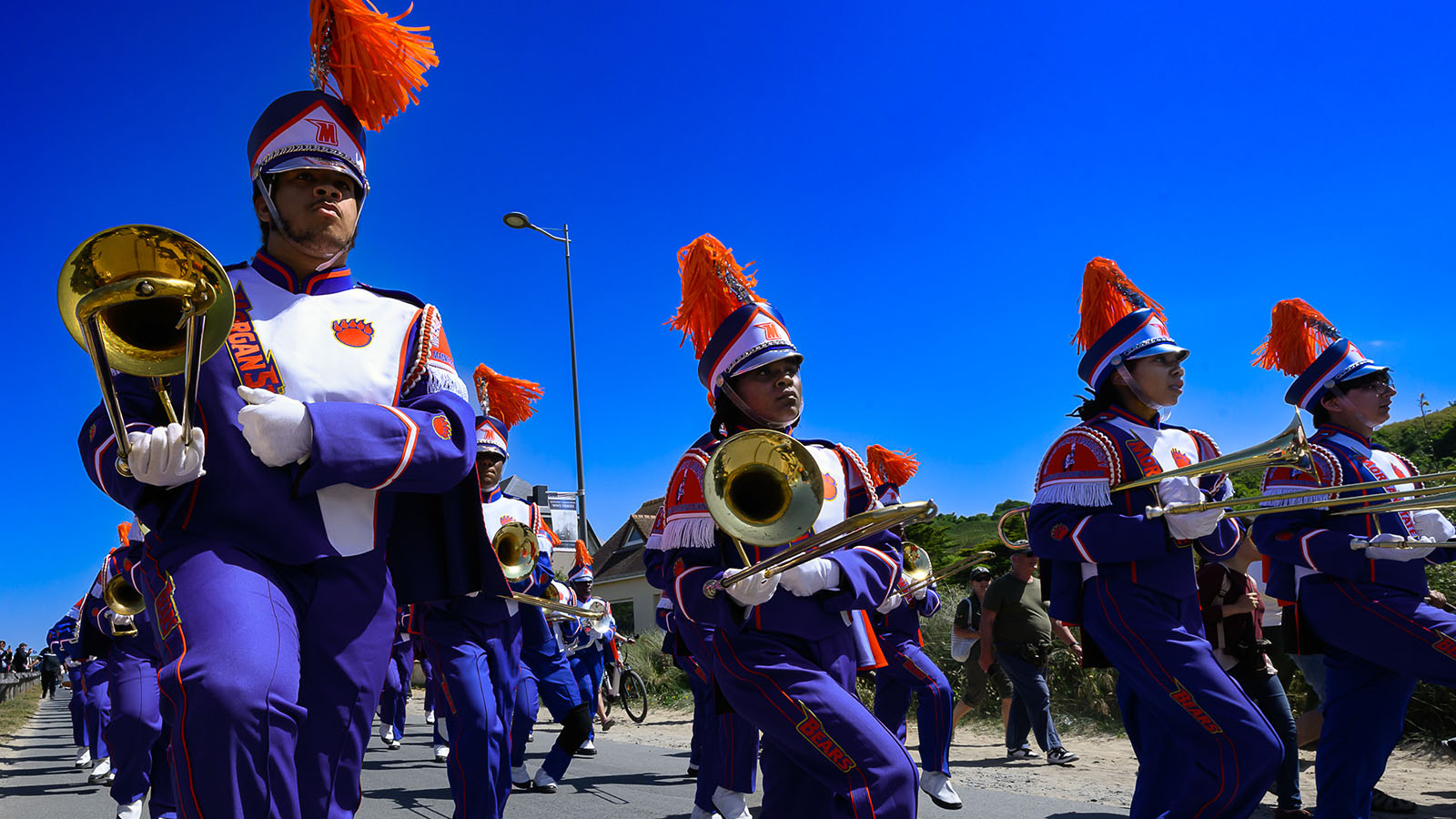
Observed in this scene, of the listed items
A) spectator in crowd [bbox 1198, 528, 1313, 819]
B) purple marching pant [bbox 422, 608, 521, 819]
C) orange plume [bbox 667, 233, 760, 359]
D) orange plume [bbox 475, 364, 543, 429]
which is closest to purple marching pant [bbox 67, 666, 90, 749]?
orange plume [bbox 475, 364, 543, 429]

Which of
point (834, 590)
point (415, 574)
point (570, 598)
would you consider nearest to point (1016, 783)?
point (570, 598)

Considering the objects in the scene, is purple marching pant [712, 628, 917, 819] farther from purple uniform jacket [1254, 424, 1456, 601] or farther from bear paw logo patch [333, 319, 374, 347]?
purple uniform jacket [1254, 424, 1456, 601]

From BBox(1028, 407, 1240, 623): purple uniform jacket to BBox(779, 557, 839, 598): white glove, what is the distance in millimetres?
1235

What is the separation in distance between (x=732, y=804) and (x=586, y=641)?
525 cm

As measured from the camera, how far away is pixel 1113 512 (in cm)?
427

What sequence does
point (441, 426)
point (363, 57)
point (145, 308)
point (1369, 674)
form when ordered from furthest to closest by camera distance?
1. point (1369, 674)
2. point (363, 57)
3. point (441, 426)
4. point (145, 308)

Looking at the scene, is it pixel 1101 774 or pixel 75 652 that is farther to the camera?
pixel 75 652

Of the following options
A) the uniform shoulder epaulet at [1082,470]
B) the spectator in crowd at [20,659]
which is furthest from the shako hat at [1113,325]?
the spectator in crowd at [20,659]

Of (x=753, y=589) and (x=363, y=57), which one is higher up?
(x=363, y=57)

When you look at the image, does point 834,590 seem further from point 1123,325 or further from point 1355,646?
point 1355,646

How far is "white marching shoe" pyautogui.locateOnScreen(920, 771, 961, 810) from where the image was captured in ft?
22.0

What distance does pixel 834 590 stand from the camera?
3578mm

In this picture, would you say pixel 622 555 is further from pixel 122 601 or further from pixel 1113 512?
pixel 1113 512

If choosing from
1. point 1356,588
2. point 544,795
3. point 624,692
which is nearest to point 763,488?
point 1356,588
